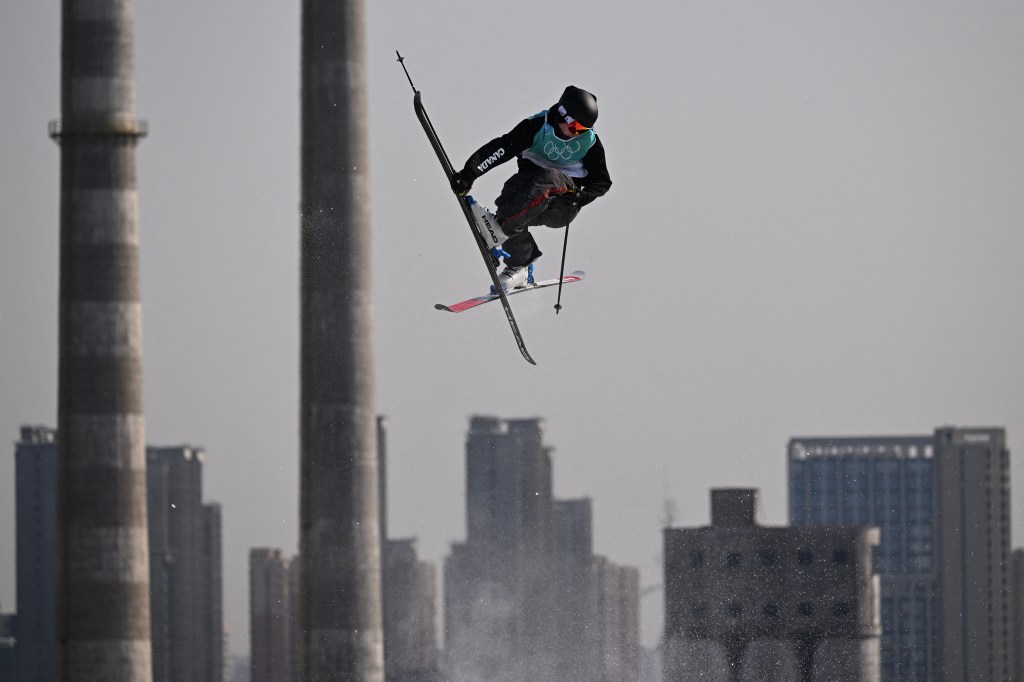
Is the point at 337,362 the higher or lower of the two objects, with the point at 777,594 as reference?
higher

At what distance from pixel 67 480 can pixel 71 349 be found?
300 cm

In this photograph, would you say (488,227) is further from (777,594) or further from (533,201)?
(777,594)

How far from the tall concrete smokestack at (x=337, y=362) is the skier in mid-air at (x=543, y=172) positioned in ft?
99.8

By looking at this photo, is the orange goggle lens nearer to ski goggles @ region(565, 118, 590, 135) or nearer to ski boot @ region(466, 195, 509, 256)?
ski goggles @ region(565, 118, 590, 135)

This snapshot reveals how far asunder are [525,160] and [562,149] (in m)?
0.53

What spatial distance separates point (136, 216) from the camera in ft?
163

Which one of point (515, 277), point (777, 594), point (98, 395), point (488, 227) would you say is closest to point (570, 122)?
point (488, 227)

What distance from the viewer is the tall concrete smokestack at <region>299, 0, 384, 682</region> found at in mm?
53531

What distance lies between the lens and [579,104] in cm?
2128

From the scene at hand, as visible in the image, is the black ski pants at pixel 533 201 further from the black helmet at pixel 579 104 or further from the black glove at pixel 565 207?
the black helmet at pixel 579 104

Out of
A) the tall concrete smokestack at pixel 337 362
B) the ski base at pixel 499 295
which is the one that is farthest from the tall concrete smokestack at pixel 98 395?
the ski base at pixel 499 295

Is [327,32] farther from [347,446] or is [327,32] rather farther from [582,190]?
[582,190]

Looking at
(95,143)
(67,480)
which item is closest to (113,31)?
(95,143)

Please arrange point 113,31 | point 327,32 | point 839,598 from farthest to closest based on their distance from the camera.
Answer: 1. point 839,598
2. point 327,32
3. point 113,31
